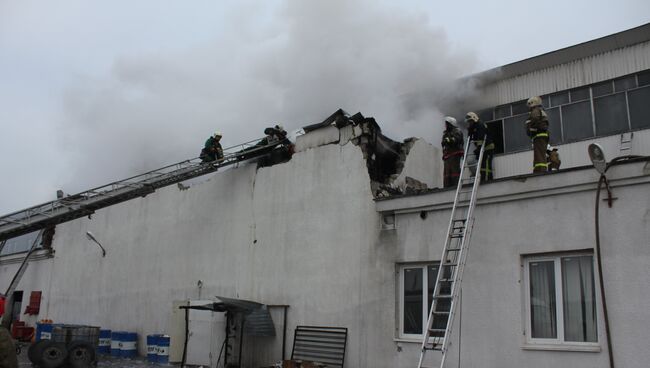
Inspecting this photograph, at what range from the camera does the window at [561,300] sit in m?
7.65

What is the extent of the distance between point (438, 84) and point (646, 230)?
7419 millimetres

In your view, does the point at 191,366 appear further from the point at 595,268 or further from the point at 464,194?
the point at 595,268

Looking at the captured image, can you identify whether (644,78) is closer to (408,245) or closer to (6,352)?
(408,245)

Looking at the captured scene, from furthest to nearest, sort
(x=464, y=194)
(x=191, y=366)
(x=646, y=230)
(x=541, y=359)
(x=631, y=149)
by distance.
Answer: (x=631, y=149)
(x=191, y=366)
(x=464, y=194)
(x=541, y=359)
(x=646, y=230)

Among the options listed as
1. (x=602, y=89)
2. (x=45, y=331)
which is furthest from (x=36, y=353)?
(x=602, y=89)

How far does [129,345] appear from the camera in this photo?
1444 cm

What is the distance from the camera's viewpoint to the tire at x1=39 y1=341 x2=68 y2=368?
11.6 m

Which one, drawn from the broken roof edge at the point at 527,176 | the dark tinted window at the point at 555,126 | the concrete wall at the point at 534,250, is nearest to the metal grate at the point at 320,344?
the concrete wall at the point at 534,250

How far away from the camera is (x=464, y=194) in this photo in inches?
350

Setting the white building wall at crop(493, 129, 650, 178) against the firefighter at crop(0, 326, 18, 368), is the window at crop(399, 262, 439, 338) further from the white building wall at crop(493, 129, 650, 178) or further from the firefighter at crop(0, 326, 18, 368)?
the white building wall at crop(493, 129, 650, 178)

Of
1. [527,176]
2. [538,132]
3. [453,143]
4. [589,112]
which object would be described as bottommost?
[527,176]

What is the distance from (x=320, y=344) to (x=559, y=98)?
9.19 metres

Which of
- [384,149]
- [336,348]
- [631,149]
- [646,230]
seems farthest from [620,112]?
[336,348]

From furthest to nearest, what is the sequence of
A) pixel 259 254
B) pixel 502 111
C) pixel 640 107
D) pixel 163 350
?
pixel 502 111
pixel 640 107
pixel 163 350
pixel 259 254
